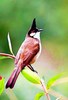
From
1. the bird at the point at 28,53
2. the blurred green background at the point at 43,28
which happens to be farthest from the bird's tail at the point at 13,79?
the blurred green background at the point at 43,28

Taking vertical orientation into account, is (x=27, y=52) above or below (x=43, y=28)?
above

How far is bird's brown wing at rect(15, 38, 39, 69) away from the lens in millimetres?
664

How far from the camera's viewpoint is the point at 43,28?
125cm

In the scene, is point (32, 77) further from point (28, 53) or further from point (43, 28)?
point (43, 28)

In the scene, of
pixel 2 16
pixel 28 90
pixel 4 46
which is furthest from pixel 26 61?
pixel 2 16

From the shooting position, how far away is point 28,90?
1.06 m

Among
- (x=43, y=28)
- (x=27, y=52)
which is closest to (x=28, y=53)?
(x=27, y=52)

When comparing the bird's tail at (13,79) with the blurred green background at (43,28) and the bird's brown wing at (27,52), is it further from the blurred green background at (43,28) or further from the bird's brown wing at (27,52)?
the blurred green background at (43,28)

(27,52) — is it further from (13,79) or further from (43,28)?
(43,28)

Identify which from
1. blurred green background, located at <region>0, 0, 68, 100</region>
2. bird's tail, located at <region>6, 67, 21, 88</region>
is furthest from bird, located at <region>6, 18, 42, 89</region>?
blurred green background, located at <region>0, 0, 68, 100</region>

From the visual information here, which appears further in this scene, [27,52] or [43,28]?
[43,28]

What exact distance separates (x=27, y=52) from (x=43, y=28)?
57cm

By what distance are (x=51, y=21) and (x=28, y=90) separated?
37 centimetres

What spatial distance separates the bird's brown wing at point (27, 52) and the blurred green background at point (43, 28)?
0.37 metres
